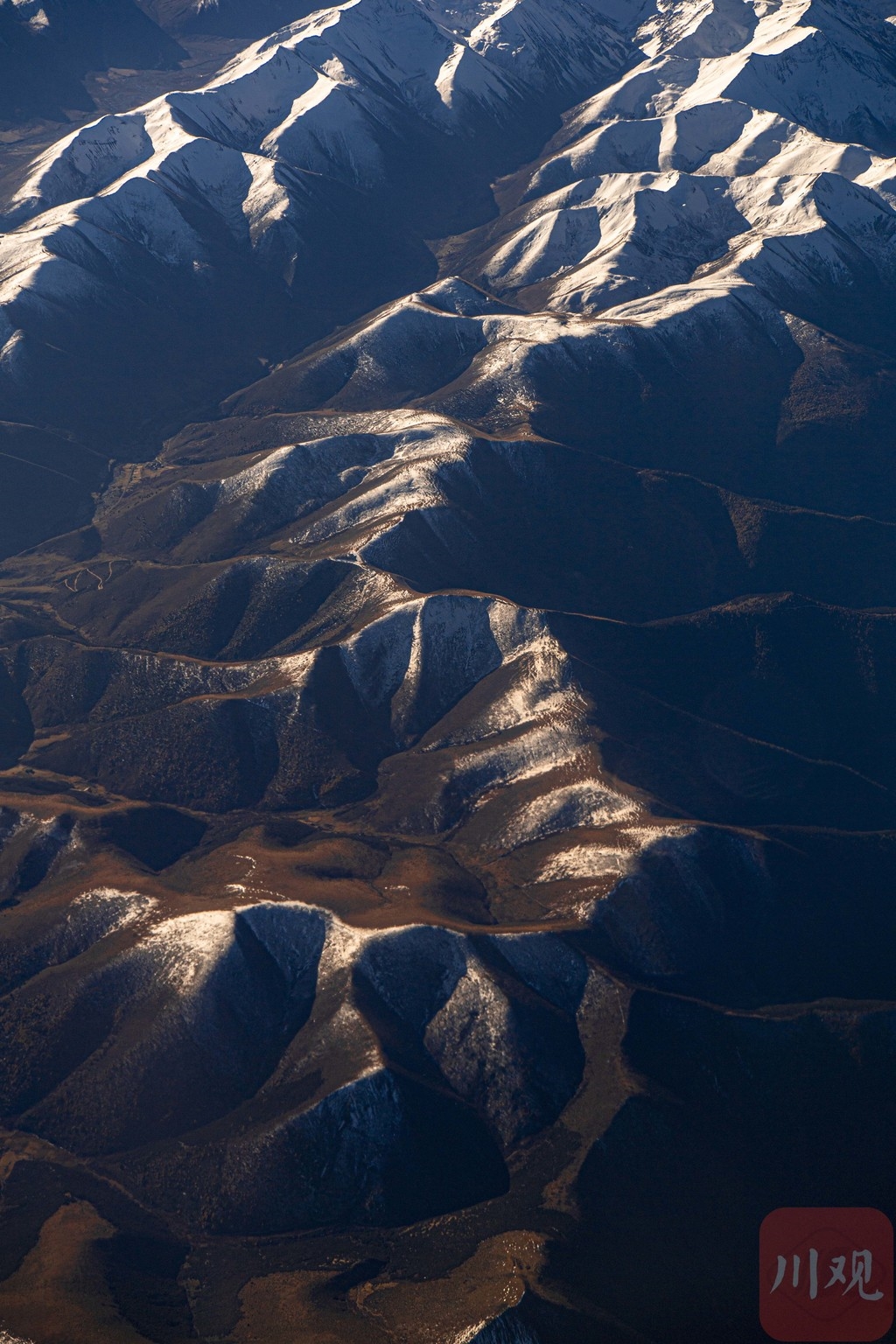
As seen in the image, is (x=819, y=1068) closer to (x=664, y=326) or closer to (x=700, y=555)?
(x=700, y=555)

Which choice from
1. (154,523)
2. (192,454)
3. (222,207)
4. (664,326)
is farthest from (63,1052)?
(222,207)

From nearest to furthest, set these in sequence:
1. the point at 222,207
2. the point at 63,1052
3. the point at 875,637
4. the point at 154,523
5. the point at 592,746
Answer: the point at 63,1052
the point at 592,746
the point at 875,637
the point at 154,523
the point at 222,207

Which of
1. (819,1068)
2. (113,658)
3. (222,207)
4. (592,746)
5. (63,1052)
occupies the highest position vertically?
(222,207)

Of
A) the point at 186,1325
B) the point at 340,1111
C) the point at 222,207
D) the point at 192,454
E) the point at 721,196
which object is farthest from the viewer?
the point at 222,207

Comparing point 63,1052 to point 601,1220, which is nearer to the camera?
point 601,1220

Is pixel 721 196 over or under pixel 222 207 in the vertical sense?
under

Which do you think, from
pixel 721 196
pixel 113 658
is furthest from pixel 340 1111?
pixel 721 196

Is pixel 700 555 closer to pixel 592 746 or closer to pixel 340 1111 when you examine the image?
pixel 592 746

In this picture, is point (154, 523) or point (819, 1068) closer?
point (819, 1068)

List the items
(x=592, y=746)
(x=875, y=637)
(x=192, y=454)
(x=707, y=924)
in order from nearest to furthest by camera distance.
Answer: (x=707, y=924) → (x=592, y=746) → (x=875, y=637) → (x=192, y=454)
